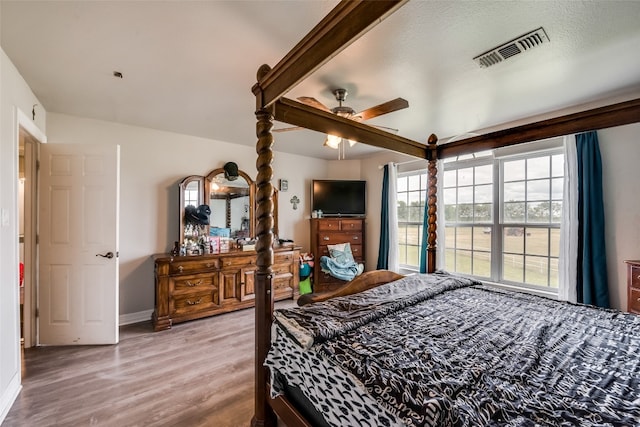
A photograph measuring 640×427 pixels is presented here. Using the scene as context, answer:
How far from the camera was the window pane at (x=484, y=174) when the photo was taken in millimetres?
3646

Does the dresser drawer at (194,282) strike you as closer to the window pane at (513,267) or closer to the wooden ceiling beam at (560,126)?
the wooden ceiling beam at (560,126)

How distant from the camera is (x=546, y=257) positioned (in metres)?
3.18

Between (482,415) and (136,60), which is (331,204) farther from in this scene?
(482,415)

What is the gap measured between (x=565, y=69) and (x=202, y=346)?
3991 millimetres

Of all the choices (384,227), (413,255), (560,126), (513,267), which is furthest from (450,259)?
(560,126)

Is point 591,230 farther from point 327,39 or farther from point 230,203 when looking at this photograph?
point 230,203

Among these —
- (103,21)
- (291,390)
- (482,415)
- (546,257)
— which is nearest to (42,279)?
(103,21)

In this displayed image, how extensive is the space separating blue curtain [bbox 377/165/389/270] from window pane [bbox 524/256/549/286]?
192 centimetres

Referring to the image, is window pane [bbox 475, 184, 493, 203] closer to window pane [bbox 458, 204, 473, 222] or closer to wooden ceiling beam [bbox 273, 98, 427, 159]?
window pane [bbox 458, 204, 473, 222]

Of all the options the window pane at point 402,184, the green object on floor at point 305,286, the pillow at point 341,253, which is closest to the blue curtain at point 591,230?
the window pane at point 402,184

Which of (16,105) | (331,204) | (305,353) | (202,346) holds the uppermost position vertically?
(16,105)

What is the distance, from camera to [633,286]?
2254 millimetres

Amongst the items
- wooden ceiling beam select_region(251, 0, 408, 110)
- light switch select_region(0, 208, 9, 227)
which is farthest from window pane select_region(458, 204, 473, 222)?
light switch select_region(0, 208, 9, 227)

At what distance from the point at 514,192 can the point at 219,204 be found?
3985mm
